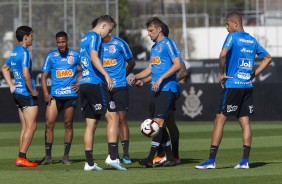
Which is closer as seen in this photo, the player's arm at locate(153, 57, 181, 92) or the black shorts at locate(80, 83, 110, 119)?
the black shorts at locate(80, 83, 110, 119)

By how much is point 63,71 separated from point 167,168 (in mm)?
2768

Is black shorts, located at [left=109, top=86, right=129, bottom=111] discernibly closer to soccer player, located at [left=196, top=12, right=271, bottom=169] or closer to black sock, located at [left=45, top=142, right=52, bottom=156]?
black sock, located at [left=45, top=142, right=52, bottom=156]

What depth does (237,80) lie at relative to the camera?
47.1 feet

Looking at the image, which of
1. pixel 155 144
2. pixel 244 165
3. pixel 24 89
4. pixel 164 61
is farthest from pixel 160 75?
pixel 24 89

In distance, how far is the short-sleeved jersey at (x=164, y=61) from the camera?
1509 cm

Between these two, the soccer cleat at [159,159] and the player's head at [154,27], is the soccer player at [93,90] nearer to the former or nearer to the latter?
the player's head at [154,27]

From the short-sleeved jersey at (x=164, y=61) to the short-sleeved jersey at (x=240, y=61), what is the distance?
1.02 meters

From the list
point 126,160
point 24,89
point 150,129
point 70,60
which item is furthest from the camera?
point 70,60

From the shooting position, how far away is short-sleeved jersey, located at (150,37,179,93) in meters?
15.1

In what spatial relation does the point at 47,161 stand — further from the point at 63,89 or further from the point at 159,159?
the point at 159,159

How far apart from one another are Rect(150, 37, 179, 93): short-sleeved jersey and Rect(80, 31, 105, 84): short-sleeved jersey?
113 cm

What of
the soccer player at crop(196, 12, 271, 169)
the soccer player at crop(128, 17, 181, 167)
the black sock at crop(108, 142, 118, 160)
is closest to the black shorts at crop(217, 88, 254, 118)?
the soccer player at crop(196, 12, 271, 169)

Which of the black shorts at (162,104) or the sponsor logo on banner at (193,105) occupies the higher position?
the black shorts at (162,104)

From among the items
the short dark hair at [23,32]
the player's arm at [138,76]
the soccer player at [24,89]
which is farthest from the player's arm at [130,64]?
the short dark hair at [23,32]
